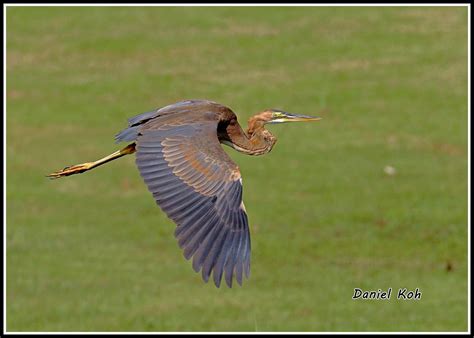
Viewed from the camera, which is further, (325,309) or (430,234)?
(430,234)

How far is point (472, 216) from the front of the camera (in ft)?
47.8

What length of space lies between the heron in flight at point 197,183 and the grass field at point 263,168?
1.21 m

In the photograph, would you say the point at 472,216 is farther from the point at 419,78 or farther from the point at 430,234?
the point at 419,78

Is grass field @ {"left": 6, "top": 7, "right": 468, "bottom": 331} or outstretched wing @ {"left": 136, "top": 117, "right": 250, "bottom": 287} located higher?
outstretched wing @ {"left": 136, "top": 117, "right": 250, "bottom": 287}

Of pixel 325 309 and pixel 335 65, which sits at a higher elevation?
pixel 335 65

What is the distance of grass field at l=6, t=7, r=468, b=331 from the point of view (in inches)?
471

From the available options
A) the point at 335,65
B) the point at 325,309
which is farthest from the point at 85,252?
the point at 335,65

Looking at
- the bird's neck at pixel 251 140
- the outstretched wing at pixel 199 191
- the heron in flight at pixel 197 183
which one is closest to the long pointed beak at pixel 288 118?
the bird's neck at pixel 251 140

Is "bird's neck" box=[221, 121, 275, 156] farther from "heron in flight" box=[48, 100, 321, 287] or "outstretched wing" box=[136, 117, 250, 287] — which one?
"outstretched wing" box=[136, 117, 250, 287]

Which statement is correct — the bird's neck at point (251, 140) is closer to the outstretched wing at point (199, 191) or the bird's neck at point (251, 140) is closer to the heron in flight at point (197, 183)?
the heron in flight at point (197, 183)

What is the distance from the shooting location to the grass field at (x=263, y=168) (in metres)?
12.0

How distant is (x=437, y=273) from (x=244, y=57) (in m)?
9.67

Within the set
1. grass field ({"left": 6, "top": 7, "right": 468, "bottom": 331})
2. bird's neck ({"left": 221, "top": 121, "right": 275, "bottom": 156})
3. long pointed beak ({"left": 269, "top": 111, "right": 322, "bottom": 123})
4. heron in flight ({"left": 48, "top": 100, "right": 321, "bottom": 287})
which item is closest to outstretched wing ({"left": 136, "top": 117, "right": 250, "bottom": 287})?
heron in flight ({"left": 48, "top": 100, "right": 321, "bottom": 287})

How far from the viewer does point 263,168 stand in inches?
648
